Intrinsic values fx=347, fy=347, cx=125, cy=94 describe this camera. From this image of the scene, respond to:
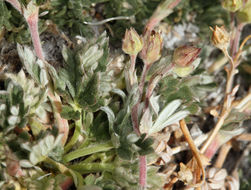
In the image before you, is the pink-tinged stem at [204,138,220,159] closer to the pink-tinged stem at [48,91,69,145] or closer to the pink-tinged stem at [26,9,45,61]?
the pink-tinged stem at [48,91,69,145]

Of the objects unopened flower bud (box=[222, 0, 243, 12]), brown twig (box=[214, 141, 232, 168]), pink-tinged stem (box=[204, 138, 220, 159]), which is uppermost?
unopened flower bud (box=[222, 0, 243, 12])

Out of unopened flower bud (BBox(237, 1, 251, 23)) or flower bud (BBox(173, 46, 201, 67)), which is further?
unopened flower bud (BBox(237, 1, 251, 23))

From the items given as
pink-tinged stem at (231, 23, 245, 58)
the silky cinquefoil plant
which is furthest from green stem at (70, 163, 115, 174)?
pink-tinged stem at (231, 23, 245, 58)

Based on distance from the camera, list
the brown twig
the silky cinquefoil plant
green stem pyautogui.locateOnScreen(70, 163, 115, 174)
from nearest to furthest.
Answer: the silky cinquefoil plant → green stem pyautogui.locateOnScreen(70, 163, 115, 174) → the brown twig

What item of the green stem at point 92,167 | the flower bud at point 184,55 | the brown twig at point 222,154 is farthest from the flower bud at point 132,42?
the brown twig at point 222,154

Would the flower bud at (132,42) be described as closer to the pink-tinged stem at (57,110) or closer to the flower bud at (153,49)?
the flower bud at (153,49)

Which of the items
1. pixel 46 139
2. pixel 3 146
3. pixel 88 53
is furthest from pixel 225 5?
pixel 3 146

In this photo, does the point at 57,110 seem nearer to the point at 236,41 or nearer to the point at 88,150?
the point at 88,150
